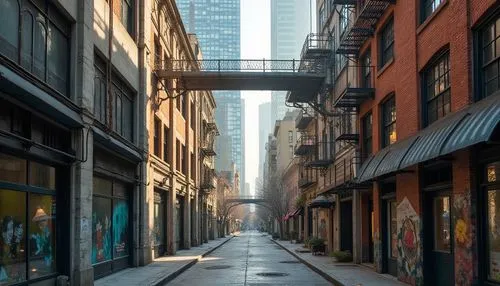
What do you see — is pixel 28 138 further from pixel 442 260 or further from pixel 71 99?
pixel 442 260

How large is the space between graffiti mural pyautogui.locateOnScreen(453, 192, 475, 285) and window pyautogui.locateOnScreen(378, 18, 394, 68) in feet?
28.0

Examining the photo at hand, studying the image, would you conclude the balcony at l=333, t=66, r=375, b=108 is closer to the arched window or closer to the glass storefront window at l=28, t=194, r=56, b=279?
the glass storefront window at l=28, t=194, r=56, b=279

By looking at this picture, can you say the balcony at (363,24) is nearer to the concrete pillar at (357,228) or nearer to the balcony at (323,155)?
the concrete pillar at (357,228)

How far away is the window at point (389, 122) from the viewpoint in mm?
20625

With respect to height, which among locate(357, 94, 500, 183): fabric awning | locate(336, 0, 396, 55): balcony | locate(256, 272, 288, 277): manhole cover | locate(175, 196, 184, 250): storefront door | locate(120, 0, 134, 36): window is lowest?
locate(256, 272, 288, 277): manhole cover

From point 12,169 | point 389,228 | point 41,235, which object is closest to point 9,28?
point 12,169

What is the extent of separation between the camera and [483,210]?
12727 millimetres

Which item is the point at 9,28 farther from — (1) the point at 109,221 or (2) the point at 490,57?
(1) the point at 109,221

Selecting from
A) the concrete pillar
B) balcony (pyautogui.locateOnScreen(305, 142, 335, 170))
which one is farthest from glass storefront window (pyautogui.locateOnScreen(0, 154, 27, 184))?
balcony (pyautogui.locateOnScreen(305, 142, 335, 170))

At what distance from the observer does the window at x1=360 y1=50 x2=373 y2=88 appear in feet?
78.9

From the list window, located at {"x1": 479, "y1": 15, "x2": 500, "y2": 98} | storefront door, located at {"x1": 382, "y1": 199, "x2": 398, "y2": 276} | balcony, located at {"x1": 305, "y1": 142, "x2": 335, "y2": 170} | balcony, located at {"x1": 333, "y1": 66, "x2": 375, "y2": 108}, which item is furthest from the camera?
balcony, located at {"x1": 305, "y1": 142, "x2": 335, "y2": 170}

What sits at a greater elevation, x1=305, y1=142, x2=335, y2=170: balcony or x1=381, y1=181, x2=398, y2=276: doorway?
x1=305, y1=142, x2=335, y2=170: balcony

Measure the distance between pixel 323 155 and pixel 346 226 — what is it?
757cm

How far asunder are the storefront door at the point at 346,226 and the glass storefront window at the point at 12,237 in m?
19.5
